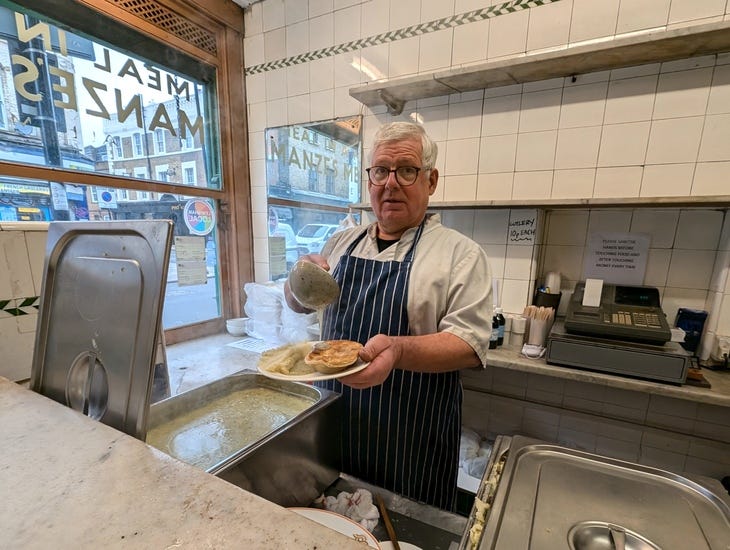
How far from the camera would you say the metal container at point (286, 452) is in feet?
2.40

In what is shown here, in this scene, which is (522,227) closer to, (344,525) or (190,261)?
(344,525)

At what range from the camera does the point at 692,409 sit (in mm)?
1632

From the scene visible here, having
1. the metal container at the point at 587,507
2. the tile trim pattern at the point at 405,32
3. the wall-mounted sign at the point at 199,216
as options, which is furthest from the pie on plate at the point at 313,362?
the tile trim pattern at the point at 405,32

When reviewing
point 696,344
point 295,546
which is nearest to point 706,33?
point 696,344

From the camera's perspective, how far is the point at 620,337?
1.45 m

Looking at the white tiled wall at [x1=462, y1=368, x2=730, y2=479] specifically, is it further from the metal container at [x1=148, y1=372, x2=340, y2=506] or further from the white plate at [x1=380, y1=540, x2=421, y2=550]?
the white plate at [x1=380, y1=540, x2=421, y2=550]

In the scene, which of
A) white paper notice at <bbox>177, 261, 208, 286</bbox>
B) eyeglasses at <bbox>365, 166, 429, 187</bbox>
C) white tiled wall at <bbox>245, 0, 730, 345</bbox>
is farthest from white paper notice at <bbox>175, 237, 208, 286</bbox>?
eyeglasses at <bbox>365, 166, 429, 187</bbox>

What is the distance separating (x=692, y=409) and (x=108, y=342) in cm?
233

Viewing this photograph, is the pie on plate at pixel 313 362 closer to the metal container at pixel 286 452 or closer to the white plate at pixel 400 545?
the metal container at pixel 286 452

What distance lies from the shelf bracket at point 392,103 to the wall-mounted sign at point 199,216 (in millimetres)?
1417

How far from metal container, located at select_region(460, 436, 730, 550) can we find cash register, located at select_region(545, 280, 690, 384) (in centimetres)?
86

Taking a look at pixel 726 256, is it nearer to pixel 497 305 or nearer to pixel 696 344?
pixel 696 344

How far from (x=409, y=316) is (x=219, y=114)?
222 cm

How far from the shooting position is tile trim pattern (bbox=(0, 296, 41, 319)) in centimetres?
103
